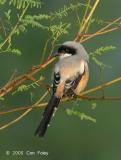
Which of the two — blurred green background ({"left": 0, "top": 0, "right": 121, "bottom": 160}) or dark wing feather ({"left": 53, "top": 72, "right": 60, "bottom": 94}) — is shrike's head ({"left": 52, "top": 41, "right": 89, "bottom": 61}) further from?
blurred green background ({"left": 0, "top": 0, "right": 121, "bottom": 160})

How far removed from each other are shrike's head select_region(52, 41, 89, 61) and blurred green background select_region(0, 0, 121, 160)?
8534 millimetres

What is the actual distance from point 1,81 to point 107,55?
2518 millimetres

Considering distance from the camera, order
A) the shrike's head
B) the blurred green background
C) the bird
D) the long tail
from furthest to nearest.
Answer: the blurred green background, the bird, the shrike's head, the long tail

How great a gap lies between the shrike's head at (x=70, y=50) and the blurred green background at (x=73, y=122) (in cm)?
853

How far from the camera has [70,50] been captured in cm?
636

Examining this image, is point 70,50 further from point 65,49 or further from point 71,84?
point 71,84

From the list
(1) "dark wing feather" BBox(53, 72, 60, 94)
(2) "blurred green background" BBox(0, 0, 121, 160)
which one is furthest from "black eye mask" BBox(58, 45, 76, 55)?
(2) "blurred green background" BBox(0, 0, 121, 160)

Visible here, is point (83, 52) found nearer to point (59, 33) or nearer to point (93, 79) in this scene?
point (59, 33)

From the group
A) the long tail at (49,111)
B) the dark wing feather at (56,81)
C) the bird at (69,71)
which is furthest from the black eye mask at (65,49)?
the long tail at (49,111)

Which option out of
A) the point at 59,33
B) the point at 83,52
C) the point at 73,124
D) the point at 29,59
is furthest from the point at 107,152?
the point at 59,33

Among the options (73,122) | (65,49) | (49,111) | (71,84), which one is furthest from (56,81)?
(73,122)

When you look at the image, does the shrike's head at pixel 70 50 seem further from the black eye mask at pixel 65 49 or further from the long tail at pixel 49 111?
the long tail at pixel 49 111

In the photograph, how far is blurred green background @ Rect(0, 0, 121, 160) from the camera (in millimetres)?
17188

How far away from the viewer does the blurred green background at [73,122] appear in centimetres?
1719
